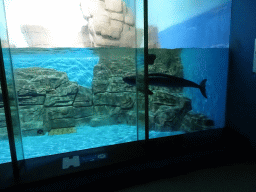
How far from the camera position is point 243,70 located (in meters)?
2.52

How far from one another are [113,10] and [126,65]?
1.38 m

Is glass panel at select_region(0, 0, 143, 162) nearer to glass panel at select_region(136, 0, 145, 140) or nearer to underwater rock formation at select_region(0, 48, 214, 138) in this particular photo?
underwater rock formation at select_region(0, 48, 214, 138)

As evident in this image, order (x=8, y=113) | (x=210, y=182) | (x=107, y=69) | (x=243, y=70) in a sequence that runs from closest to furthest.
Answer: (x=8, y=113) < (x=210, y=182) < (x=243, y=70) < (x=107, y=69)

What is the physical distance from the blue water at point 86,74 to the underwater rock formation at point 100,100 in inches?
9.8

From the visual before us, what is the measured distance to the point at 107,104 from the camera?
513 centimetres

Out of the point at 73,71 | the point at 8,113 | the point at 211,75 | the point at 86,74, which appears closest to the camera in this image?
the point at 8,113

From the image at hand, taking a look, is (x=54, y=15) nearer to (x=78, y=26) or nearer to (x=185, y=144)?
(x=78, y=26)

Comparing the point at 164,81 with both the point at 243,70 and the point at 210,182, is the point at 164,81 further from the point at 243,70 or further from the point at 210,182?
the point at 210,182

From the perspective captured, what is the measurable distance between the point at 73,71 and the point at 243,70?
3.92 metres

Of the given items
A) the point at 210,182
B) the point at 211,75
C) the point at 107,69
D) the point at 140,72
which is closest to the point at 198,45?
the point at 211,75

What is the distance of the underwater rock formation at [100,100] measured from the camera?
3975mm

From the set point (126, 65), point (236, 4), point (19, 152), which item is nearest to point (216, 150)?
point (236, 4)

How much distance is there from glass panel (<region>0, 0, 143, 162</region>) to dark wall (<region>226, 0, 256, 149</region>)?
68.0 inches

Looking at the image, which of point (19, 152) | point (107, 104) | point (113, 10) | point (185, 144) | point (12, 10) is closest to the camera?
point (19, 152)
